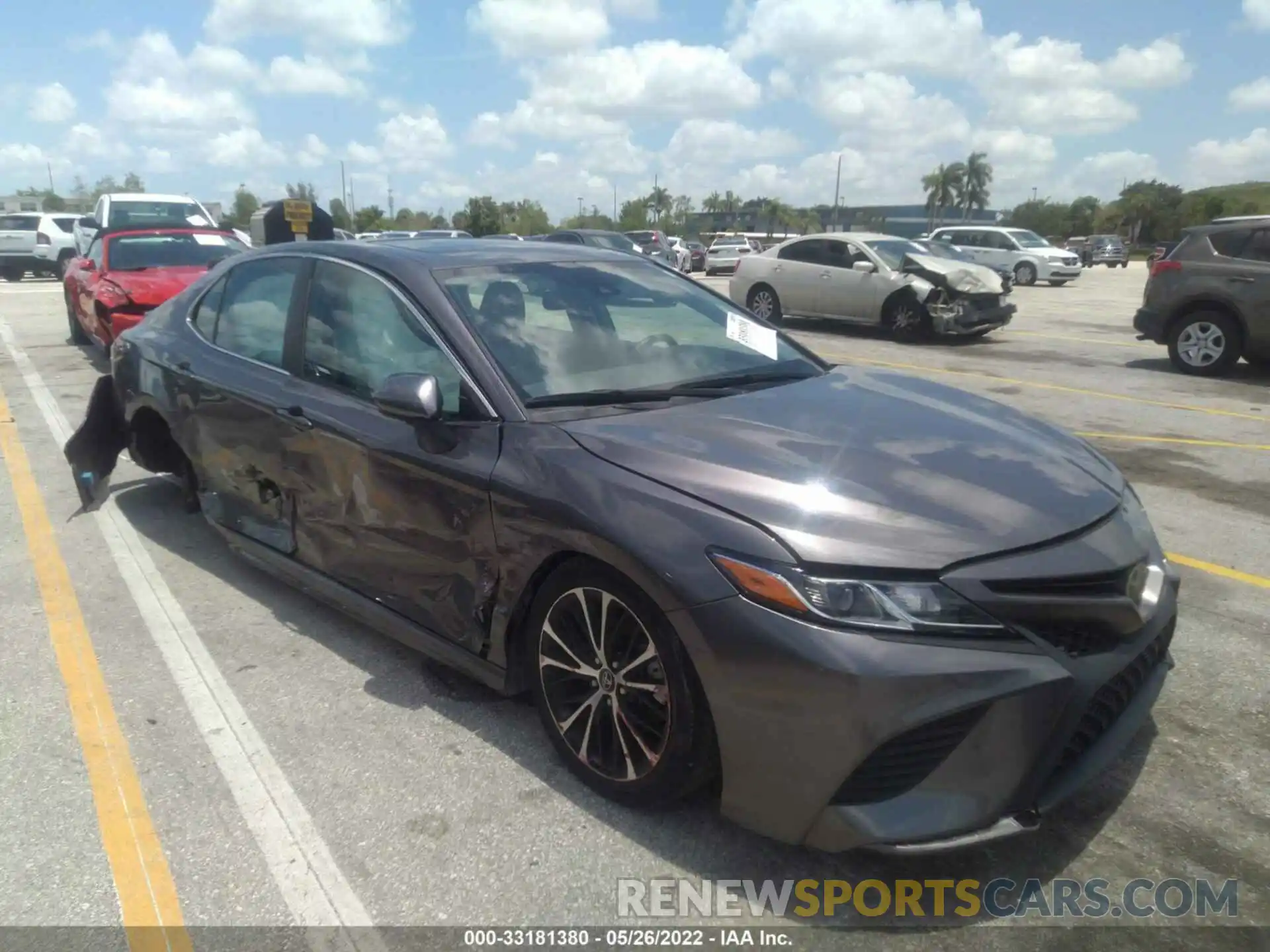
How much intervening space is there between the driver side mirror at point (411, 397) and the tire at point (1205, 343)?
34.4 feet

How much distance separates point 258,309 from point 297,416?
878 mm

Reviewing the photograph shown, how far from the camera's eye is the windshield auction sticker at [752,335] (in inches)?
157

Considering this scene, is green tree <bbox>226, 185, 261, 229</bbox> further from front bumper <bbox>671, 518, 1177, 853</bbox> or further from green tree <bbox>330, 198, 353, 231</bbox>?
front bumper <bbox>671, 518, 1177, 853</bbox>

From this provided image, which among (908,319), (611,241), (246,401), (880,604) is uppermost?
(611,241)

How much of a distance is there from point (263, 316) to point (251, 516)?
0.89 metres

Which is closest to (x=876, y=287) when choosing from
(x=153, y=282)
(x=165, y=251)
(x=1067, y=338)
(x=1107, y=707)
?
(x=1067, y=338)

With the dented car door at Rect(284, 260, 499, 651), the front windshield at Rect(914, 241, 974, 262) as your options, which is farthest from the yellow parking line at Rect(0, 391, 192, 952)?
the front windshield at Rect(914, 241, 974, 262)

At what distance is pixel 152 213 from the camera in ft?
57.5

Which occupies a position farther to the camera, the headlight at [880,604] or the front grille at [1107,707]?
the front grille at [1107,707]

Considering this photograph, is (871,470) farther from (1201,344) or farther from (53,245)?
(53,245)

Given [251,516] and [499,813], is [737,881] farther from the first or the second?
[251,516]

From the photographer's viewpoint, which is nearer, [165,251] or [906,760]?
[906,760]

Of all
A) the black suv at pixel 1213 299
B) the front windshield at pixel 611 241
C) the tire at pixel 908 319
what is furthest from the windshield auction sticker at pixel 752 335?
the front windshield at pixel 611 241

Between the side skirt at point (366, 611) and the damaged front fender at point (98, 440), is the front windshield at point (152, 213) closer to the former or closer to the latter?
the damaged front fender at point (98, 440)
